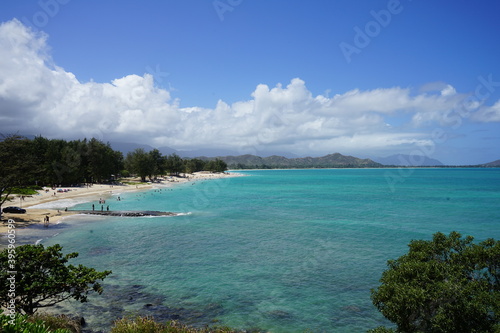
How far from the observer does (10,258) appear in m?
15.3

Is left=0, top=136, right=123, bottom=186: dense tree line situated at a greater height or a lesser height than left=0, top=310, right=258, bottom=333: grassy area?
greater

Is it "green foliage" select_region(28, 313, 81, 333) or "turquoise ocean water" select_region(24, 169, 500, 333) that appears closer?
"green foliage" select_region(28, 313, 81, 333)

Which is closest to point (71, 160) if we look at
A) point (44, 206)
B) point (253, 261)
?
point (44, 206)

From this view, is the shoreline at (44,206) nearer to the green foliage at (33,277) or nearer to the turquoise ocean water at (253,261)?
the turquoise ocean water at (253,261)

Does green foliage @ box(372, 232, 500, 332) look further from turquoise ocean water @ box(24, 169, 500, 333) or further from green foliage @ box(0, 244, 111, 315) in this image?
green foliage @ box(0, 244, 111, 315)

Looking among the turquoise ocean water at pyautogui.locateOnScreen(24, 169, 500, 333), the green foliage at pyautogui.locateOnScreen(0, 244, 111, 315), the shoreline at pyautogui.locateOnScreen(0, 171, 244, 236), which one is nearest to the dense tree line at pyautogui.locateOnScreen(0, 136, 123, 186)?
the shoreline at pyautogui.locateOnScreen(0, 171, 244, 236)

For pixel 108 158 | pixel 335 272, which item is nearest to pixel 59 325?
pixel 335 272

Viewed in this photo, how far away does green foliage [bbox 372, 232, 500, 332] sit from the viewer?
11578 mm

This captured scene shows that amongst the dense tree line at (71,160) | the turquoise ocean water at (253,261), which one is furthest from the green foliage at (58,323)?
the dense tree line at (71,160)

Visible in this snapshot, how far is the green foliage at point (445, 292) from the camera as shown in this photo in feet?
38.0

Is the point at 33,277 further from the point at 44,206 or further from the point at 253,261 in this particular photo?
the point at 44,206

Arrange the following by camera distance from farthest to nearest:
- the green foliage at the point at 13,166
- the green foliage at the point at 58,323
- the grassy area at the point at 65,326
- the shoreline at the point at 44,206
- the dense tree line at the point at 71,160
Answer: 1. the dense tree line at the point at 71,160
2. the shoreline at the point at 44,206
3. the green foliage at the point at 13,166
4. the green foliage at the point at 58,323
5. the grassy area at the point at 65,326

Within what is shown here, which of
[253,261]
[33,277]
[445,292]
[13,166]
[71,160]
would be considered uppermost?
[71,160]

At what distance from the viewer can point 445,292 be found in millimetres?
11945
